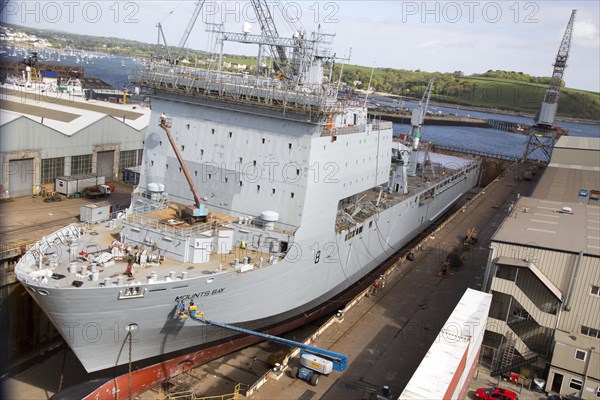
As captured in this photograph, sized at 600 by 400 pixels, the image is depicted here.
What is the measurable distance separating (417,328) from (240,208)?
7.39 meters

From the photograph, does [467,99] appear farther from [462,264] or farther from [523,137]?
[462,264]

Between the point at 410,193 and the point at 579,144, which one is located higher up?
the point at 579,144

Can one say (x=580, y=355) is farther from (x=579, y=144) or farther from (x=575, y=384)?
(x=579, y=144)

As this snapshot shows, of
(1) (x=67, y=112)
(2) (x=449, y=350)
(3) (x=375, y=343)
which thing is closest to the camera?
(2) (x=449, y=350)

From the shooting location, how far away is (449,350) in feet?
42.1

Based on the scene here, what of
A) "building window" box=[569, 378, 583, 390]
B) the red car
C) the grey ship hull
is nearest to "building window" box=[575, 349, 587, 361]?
"building window" box=[569, 378, 583, 390]

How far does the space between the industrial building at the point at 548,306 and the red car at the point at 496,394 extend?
163cm

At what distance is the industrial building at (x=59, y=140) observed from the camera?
26.5 meters

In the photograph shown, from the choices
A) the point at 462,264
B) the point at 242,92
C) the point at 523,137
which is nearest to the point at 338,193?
the point at 242,92

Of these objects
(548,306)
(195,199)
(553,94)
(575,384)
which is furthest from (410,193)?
(553,94)

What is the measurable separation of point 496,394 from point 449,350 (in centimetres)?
279

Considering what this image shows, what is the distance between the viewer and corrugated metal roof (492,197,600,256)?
16.4 metres

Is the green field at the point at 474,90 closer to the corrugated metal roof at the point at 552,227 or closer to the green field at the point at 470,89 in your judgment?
the green field at the point at 470,89

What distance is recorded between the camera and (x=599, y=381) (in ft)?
47.3
